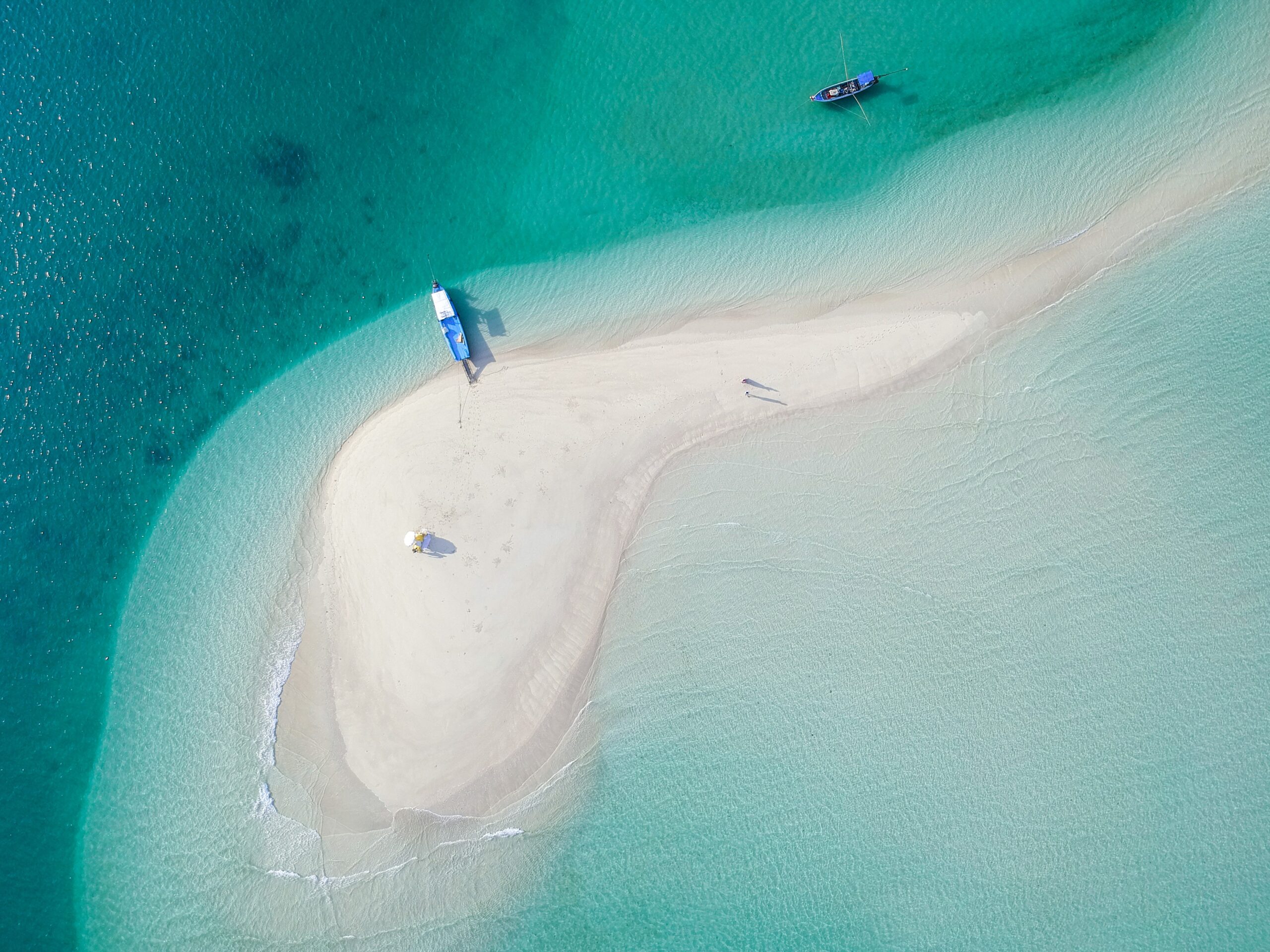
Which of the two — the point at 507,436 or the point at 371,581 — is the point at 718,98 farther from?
the point at 371,581

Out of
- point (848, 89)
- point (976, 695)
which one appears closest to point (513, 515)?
point (976, 695)

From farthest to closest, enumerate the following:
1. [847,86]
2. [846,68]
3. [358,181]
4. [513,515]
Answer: [358,181], [846,68], [847,86], [513,515]

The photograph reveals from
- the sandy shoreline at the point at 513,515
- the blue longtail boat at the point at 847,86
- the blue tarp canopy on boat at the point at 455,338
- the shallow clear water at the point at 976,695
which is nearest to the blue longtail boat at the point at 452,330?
the blue tarp canopy on boat at the point at 455,338

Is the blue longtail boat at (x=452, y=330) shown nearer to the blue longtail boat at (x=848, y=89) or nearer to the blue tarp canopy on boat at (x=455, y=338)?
the blue tarp canopy on boat at (x=455, y=338)

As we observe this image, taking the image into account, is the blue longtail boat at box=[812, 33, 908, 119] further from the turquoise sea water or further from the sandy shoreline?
the sandy shoreline

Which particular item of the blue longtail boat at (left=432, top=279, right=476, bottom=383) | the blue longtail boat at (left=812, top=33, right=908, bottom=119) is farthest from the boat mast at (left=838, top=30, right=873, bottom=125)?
the blue longtail boat at (left=432, top=279, right=476, bottom=383)

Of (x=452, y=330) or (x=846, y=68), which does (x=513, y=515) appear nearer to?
(x=452, y=330)
